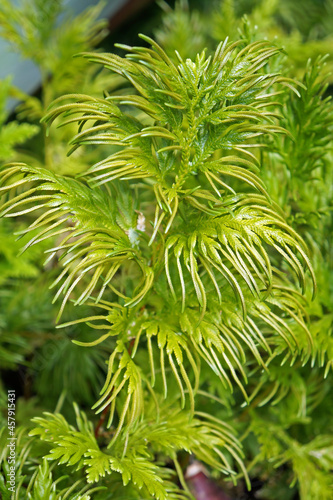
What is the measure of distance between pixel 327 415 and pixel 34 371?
65 cm

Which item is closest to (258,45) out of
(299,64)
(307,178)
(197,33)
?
(307,178)

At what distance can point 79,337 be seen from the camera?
1.03m

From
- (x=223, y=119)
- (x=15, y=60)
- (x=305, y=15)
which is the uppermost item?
(x=15, y=60)

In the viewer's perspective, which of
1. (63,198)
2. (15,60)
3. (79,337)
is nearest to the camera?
(63,198)

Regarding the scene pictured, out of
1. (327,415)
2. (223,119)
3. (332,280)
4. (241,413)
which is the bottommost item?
(327,415)

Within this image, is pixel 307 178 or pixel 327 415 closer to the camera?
pixel 307 178

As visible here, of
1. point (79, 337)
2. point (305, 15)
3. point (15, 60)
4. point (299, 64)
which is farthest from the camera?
point (305, 15)

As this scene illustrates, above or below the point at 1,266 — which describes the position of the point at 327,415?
below

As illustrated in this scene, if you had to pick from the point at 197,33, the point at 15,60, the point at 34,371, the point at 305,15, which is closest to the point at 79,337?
the point at 34,371

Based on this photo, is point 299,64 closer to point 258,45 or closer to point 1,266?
point 258,45

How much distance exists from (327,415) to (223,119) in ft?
2.08

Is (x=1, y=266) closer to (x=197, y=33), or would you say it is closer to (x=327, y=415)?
(x=327, y=415)

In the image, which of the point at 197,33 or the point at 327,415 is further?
the point at 197,33

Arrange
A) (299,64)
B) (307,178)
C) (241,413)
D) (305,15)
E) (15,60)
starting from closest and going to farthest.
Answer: (307,178)
(241,413)
(299,64)
(15,60)
(305,15)
